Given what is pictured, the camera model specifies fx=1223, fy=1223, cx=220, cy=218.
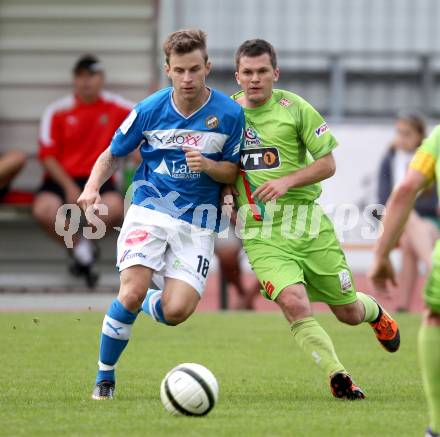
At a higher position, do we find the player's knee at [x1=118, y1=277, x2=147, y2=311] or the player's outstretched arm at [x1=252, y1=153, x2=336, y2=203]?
the player's outstretched arm at [x1=252, y1=153, x2=336, y2=203]

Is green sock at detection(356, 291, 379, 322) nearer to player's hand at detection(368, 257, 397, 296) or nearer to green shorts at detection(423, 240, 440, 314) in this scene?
player's hand at detection(368, 257, 397, 296)

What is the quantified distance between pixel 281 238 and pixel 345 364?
5.51ft

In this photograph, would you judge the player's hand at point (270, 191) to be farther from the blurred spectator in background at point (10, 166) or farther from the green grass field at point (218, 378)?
the blurred spectator in background at point (10, 166)

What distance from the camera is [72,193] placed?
1378 cm

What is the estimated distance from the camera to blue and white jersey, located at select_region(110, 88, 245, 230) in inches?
287

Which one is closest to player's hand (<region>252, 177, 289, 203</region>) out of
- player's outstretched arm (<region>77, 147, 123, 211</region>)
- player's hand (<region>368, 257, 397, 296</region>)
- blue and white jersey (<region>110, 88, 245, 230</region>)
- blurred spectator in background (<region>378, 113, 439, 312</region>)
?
blue and white jersey (<region>110, 88, 245, 230</region>)

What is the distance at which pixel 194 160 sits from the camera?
7.04m

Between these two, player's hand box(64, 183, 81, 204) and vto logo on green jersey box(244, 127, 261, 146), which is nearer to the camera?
vto logo on green jersey box(244, 127, 261, 146)

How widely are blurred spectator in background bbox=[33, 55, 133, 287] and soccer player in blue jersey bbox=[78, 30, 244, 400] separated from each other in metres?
6.53

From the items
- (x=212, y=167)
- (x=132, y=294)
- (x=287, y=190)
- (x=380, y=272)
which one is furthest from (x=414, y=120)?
(x=380, y=272)

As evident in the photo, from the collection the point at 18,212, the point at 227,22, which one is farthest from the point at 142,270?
the point at 227,22

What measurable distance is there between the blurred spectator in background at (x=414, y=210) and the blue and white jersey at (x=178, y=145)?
6.07 metres

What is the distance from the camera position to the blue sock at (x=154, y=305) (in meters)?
7.21

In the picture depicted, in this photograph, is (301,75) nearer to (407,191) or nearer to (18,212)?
(18,212)
